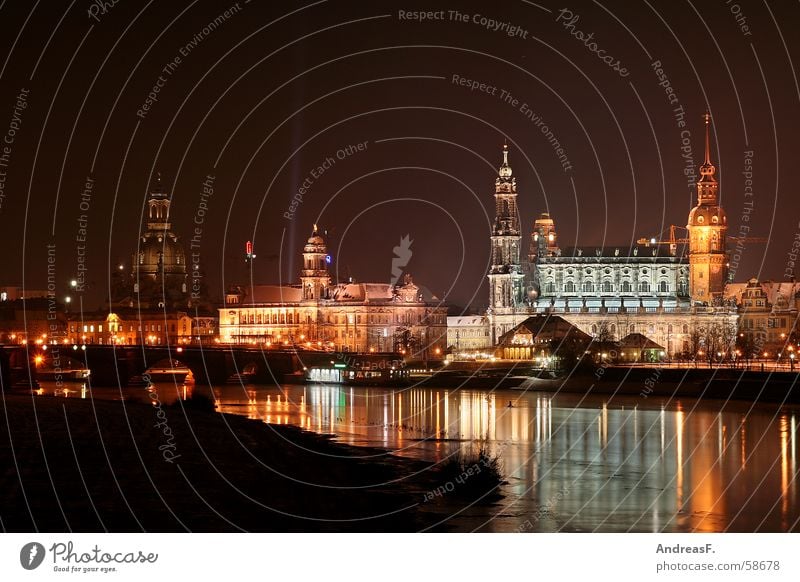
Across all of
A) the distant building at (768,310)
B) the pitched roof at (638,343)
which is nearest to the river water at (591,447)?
the pitched roof at (638,343)

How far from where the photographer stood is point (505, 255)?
163375mm

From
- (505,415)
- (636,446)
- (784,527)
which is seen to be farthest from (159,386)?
(784,527)

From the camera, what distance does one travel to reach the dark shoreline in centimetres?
3728

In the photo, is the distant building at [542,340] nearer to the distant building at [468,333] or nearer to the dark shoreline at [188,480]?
the distant building at [468,333]

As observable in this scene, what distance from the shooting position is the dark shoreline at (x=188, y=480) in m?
37.3

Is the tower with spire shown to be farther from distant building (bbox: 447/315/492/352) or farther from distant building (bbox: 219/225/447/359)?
distant building (bbox: 219/225/447/359)

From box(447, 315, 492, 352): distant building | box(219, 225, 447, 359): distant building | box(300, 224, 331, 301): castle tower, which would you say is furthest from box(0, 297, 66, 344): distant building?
box(447, 315, 492, 352): distant building

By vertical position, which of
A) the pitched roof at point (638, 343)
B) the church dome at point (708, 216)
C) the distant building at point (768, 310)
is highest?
the church dome at point (708, 216)

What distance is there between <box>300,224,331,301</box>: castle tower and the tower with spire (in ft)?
101

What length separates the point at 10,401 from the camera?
216ft

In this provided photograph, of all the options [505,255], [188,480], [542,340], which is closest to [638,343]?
[542,340]

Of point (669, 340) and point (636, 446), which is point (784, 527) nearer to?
point (636, 446)

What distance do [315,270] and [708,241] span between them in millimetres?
53396
